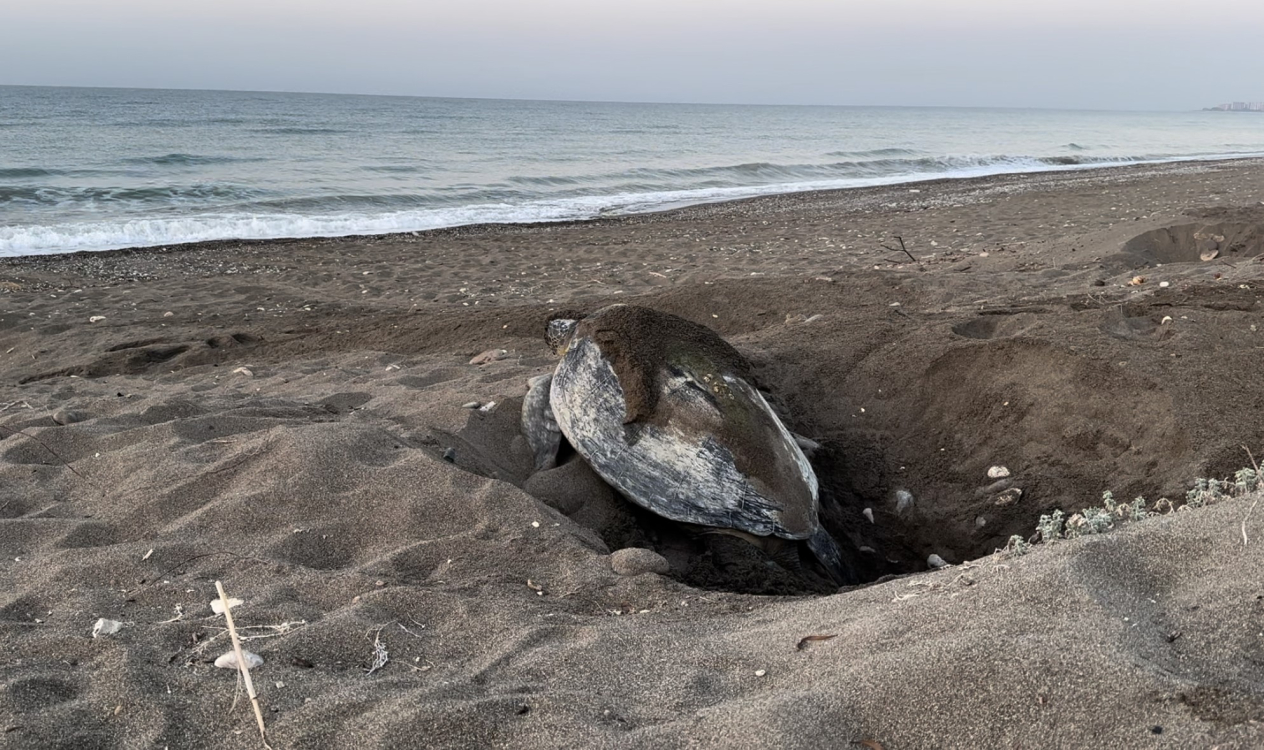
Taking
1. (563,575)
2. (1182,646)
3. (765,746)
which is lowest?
(563,575)

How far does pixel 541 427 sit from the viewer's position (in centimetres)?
444

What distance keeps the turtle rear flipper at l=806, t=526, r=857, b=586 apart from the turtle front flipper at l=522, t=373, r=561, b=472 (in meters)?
1.33

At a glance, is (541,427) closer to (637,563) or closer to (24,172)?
(637,563)

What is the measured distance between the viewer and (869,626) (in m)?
2.27

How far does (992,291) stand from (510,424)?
13.9ft

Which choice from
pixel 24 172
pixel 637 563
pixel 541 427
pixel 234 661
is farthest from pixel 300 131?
pixel 234 661

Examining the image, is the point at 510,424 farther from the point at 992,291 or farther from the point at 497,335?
the point at 992,291

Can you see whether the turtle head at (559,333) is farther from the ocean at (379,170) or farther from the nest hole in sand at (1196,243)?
the ocean at (379,170)

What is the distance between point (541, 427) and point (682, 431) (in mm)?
923

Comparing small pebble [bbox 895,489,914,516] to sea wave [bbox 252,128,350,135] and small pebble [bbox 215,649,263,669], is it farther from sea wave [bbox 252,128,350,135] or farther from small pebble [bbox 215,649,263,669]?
sea wave [bbox 252,128,350,135]

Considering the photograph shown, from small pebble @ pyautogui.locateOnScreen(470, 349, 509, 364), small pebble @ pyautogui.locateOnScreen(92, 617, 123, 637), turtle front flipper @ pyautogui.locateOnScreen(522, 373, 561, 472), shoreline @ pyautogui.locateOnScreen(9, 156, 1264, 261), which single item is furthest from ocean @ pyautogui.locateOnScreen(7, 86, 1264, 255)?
small pebble @ pyautogui.locateOnScreen(92, 617, 123, 637)

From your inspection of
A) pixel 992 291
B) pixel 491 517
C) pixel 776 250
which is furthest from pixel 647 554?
pixel 776 250

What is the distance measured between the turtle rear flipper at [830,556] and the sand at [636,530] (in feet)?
0.45

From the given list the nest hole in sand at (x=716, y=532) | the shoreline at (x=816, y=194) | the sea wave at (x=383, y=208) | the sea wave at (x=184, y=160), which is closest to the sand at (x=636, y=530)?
the nest hole in sand at (x=716, y=532)
